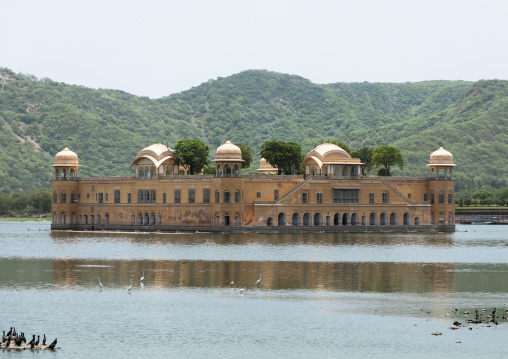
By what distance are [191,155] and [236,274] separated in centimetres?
6136

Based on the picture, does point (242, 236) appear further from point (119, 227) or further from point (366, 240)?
point (119, 227)

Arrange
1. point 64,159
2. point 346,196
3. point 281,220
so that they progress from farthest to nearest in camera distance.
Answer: point 64,159 < point 346,196 < point 281,220

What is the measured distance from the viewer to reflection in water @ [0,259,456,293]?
51.2m

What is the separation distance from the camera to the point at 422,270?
60000mm

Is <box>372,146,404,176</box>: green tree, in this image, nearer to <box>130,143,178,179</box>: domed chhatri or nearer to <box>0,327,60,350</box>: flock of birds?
<box>130,143,178,179</box>: domed chhatri

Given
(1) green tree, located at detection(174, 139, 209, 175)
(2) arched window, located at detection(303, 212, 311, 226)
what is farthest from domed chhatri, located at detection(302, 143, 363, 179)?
(1) green tree, located at detection(174, 139, 209, 175)

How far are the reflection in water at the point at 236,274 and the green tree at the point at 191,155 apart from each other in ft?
166

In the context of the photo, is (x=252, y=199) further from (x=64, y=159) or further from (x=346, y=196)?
(x=64, y=159)

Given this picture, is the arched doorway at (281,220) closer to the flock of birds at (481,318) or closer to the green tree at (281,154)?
the green tree at (281,154)

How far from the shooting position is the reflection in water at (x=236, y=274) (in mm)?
51156

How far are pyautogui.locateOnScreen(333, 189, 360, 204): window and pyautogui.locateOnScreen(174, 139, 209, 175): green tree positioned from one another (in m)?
19.3

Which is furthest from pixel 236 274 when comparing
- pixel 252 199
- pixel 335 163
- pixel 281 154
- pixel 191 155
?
pixel 281 154

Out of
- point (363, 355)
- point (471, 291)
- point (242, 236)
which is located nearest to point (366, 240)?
point (242, 236)

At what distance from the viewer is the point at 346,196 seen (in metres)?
109
